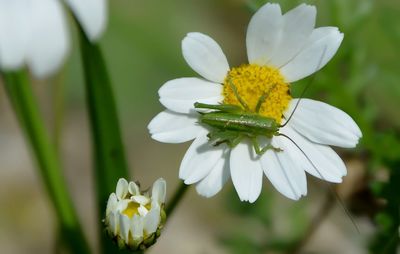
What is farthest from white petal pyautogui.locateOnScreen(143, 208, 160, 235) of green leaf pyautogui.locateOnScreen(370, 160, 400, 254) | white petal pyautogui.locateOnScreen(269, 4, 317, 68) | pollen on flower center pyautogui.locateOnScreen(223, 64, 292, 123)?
green leaf pyautogui.locateOnScreen(370, 160, 400, 254)

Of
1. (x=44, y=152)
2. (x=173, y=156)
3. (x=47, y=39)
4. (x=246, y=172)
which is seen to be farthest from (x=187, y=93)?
(x=173, y=156)

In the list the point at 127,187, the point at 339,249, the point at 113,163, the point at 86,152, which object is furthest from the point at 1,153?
the point at 127,187

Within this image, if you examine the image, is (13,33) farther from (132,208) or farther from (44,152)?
(44,152)

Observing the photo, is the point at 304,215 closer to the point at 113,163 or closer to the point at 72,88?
the point at 113,163

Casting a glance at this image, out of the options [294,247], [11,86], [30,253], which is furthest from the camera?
[30,253]

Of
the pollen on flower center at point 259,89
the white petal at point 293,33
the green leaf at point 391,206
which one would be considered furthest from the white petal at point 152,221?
the green leaf at point 391,206

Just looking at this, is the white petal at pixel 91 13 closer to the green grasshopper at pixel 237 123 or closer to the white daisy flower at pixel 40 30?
the white daisy flower at pixel 40 30

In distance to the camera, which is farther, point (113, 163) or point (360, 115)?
point (360, 115)
